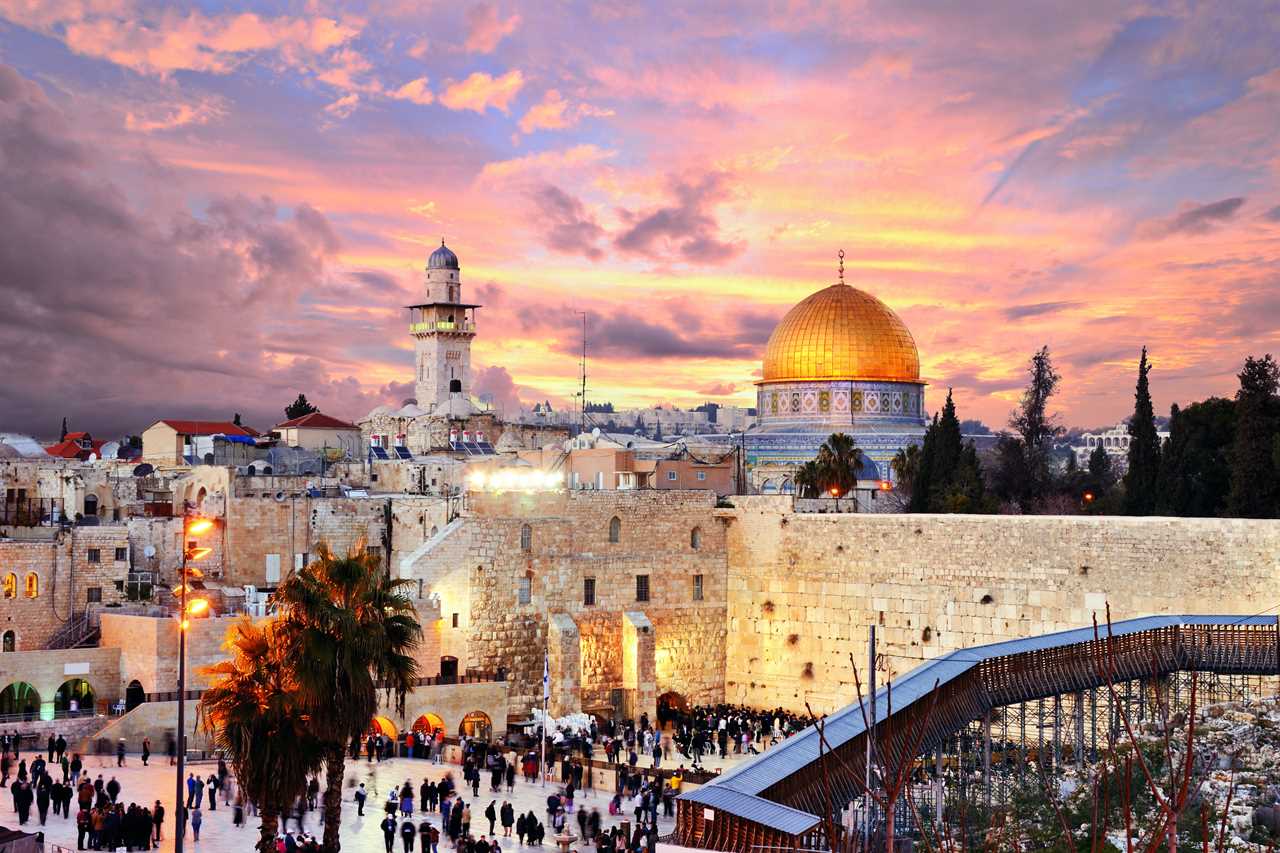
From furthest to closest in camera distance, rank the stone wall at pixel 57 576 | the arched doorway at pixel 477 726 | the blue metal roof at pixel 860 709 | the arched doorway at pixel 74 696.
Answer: the stone wall at pixel 57 576 < the arched doorway at pixel 477 726 < the arched doorway at pixel 74 696 < the blue metal roof at pixel 860 709

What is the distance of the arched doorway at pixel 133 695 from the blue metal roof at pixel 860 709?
13432 mm

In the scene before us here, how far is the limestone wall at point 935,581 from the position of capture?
81.6 feet

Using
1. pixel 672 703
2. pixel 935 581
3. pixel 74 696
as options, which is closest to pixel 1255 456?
pixel 935 581

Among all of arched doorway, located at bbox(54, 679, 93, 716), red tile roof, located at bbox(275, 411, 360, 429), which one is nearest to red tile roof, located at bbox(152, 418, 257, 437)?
red tile roof, located at bbox(275, 411, 360, 429)

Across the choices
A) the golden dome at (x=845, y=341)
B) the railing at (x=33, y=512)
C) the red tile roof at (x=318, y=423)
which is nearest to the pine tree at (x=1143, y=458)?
the golden dome at (x=845, y=341)

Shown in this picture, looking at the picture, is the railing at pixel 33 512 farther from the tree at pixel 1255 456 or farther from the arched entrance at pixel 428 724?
the tree at pixel 1255 456

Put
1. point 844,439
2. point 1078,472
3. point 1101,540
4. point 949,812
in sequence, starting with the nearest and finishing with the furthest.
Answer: point 949,812 → point 1101,540 → point 844,439 → point 1078,472

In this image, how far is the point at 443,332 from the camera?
60.9 meters

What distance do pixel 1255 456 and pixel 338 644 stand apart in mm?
20273

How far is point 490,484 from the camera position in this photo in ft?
120

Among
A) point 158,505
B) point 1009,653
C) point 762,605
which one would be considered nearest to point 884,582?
point 762,605

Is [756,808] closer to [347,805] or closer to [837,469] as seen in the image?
[347,805]

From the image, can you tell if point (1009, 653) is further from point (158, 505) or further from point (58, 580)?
point (158, 505)

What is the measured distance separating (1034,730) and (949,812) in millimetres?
9120
